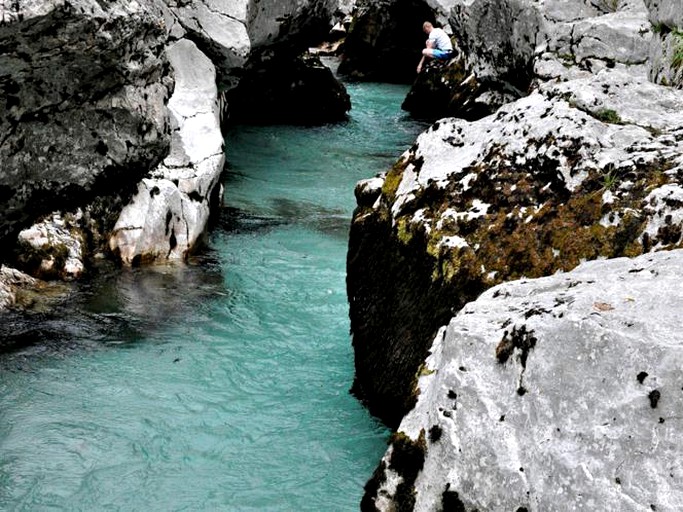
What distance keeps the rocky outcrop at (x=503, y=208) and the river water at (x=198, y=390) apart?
2.40 ft

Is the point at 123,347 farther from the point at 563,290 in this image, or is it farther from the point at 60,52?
the point at 563,290

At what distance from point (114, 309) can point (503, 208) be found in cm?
490

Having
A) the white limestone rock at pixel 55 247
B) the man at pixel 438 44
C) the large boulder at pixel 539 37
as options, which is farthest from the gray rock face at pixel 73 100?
the man at pixel 438 44

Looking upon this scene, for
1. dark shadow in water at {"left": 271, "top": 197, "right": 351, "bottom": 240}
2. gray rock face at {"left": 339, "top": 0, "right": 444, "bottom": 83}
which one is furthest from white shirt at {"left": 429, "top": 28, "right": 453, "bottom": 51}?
dark shadow in water at {"left": 271, "top": 197, "right": 351, "bottom": 240}

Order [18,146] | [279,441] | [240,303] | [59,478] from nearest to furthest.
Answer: [59,478], [279,441], [18,146], [240,303]

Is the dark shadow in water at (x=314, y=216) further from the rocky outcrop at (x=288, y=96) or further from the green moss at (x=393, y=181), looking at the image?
the rocky outcrop at (x=288, y=96)

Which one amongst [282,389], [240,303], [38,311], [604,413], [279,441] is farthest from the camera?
[240,303]

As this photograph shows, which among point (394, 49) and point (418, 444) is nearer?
point (418, 444)

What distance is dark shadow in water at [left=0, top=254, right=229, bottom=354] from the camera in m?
7.98

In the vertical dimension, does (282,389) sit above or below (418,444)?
below

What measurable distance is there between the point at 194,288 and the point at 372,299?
12.2 ft

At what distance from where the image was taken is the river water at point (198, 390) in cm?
562

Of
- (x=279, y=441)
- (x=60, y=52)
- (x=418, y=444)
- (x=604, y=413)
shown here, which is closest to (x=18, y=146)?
(x=60, y=52)

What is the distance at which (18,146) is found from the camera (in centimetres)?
791
